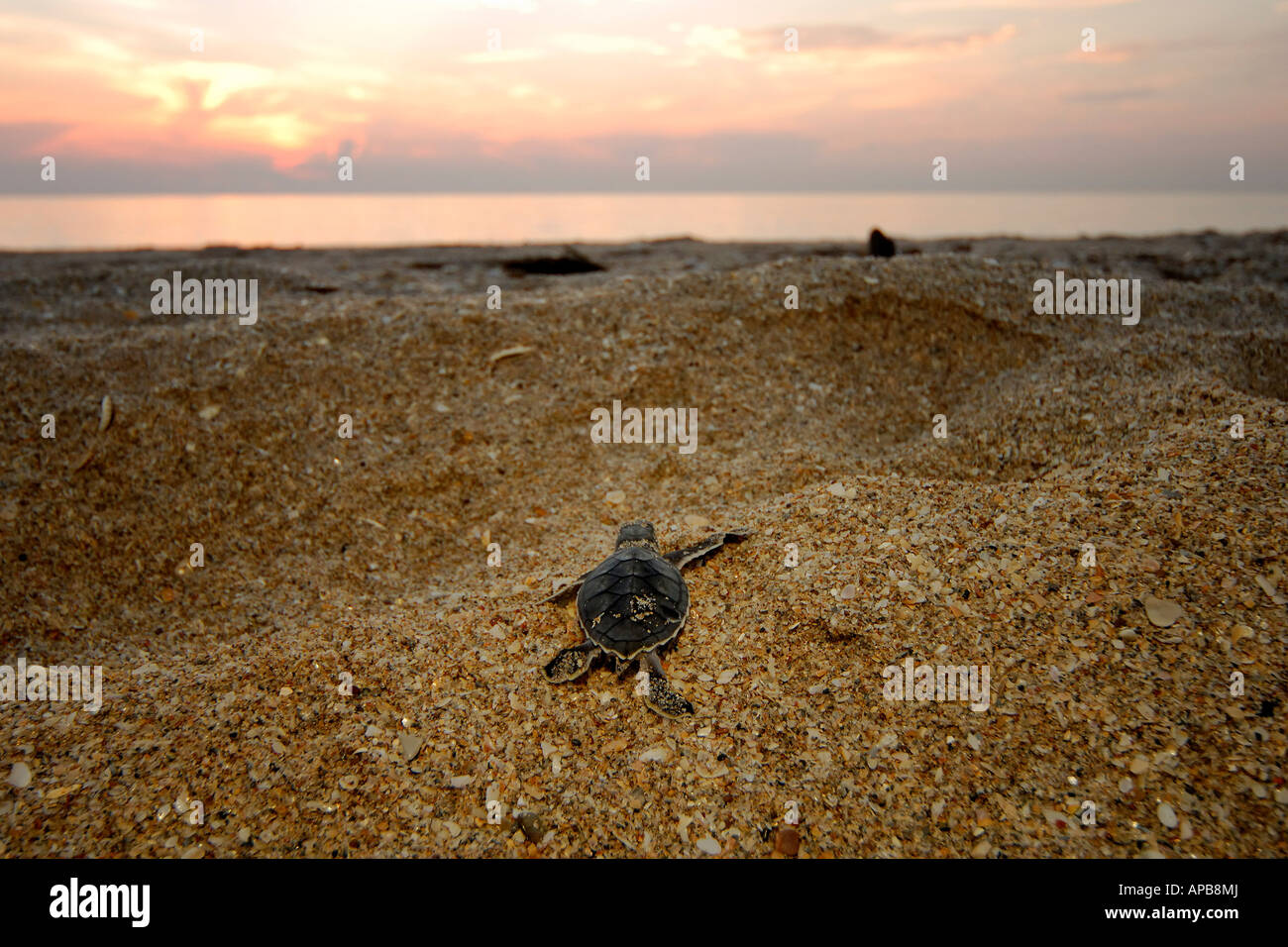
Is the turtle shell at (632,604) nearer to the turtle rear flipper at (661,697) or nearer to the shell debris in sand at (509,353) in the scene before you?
the turtle rear flipper at (661,697)

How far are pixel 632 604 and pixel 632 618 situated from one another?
0.21 ft

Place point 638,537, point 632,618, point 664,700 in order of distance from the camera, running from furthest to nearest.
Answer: point 638,537, point 632,618, point 664,700

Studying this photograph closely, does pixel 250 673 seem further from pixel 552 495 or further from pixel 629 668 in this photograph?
pixel 552 495

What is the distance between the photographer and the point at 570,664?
9.73 feet

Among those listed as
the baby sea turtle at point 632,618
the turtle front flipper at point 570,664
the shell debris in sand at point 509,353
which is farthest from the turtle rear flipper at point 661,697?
the shell debris in sand at point 509,353

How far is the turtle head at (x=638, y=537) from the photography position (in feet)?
11.9

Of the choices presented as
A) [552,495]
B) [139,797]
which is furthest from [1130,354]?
[139,797]

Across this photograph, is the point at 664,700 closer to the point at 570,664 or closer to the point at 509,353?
the point at 570,664

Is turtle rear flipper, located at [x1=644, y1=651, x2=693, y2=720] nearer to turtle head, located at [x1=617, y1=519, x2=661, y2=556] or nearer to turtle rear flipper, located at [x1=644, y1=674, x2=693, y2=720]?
turtle rear flipper, located at [x1=644, y1=674, x2=693, y2=720]

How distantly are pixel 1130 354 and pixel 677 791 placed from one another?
5211mm

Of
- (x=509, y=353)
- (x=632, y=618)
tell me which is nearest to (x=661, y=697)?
(x=632, y=618)

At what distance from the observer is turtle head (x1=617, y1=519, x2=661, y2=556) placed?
3.63 metres

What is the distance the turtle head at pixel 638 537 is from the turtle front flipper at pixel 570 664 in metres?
0.73

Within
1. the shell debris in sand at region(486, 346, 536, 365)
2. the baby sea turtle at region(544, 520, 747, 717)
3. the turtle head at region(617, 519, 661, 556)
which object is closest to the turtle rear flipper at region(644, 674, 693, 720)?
the baby sea turtle at region(544, 520, 747, 717)
